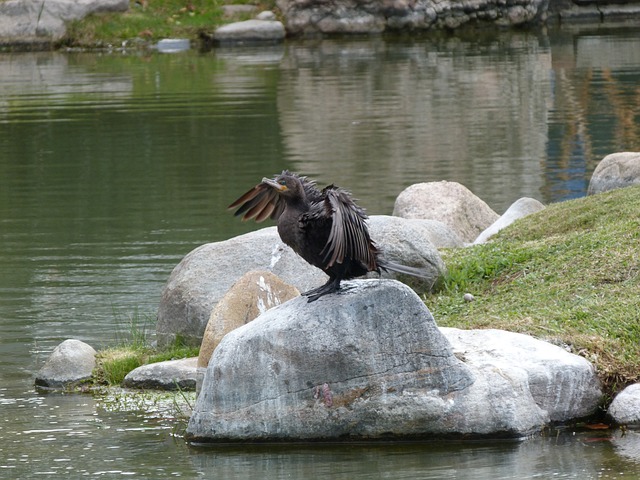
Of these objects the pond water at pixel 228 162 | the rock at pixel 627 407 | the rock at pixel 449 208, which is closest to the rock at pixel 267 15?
the pond water at pixel 228 162

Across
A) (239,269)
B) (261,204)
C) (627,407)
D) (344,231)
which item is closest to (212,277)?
(239,269)

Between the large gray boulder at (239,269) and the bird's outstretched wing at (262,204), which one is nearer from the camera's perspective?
the bird's outstretched wing at (262,204)

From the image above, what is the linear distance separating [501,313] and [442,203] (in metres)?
5.26

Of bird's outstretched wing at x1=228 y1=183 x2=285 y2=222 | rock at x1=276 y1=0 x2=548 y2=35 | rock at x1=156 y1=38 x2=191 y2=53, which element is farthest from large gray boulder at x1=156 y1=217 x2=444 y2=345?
rock at x1=276 y1=0 x2=548 y2=35

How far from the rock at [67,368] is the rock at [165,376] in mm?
490

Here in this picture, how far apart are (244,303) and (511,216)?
530 centimetres

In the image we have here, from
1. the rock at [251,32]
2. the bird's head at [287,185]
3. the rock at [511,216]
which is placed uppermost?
the bird's head at [287,185]

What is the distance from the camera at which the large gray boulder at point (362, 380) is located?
7.52 meters

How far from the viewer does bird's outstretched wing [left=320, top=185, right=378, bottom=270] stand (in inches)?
274

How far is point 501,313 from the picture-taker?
910 centimetres

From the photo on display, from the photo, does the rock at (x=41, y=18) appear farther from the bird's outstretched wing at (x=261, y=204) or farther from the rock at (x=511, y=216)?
the bird's outstretched wing at (x=261, y=204)

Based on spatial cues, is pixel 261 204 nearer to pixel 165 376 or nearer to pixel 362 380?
pixel 362 380

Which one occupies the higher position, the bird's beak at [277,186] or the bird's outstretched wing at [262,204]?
the bird's beak at [277,186]

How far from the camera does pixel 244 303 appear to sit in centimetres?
925
